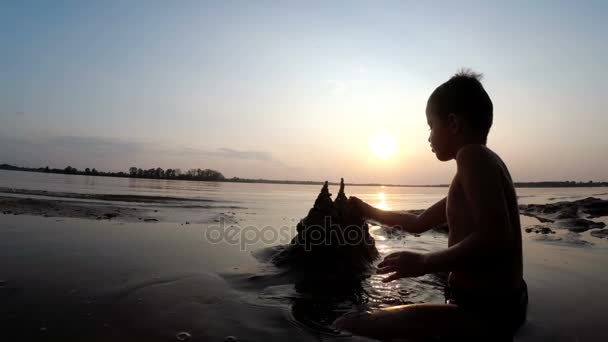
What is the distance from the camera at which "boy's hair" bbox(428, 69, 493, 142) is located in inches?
112

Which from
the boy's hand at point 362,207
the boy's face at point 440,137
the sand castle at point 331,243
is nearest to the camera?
the boy's face at point 440,137

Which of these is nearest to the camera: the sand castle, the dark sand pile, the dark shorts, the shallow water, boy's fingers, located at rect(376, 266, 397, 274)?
boy's fingers, located at rect(376, 266, 397, 274)

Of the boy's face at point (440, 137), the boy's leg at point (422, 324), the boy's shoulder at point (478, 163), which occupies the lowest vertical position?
the boy's leg at point (422, 324)

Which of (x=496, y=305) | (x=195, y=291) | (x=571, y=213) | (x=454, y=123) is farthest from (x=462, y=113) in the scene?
(x=571, y=213)

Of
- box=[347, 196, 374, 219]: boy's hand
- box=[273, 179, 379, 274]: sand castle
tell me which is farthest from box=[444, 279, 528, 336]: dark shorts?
box=[273, 179, 379, 274]: sand castle

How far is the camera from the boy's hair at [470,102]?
2846mm

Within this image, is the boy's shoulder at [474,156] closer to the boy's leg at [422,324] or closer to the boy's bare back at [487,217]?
the boy's bare back at [487,217]

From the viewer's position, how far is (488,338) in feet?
8.50

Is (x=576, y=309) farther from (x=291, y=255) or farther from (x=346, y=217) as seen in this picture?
(x=291, y=255)

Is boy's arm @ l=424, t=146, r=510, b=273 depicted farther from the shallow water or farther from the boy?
the shallow water

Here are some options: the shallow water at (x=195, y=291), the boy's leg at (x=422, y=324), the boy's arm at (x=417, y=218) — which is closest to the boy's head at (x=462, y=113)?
the boy's arm at (x=417, y=218)

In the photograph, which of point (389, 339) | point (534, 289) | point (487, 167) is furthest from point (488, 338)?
point (534, 289)

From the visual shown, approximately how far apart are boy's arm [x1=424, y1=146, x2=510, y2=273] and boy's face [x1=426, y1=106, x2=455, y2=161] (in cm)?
46

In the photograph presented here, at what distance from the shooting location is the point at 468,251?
2.38 metres
